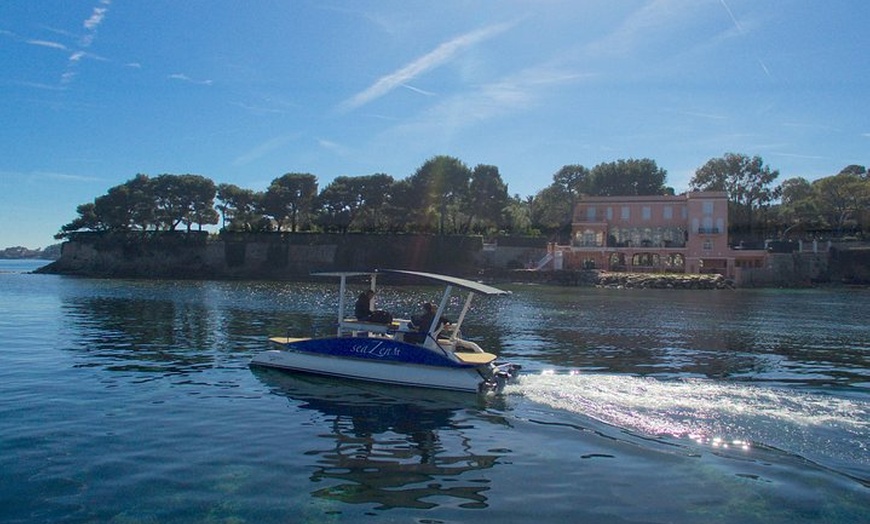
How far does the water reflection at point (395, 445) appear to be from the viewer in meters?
9.63

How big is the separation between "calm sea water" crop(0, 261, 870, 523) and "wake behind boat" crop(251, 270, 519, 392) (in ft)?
1.57

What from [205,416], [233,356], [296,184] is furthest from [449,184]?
[205,416]

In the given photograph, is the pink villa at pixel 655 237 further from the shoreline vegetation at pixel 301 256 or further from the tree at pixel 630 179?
the tree at pixel 630 179

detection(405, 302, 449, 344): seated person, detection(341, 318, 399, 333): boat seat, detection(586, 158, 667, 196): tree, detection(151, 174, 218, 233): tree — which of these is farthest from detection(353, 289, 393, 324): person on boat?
detection(586, 158, 667, 196): tree

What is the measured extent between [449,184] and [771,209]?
62931 millimetres

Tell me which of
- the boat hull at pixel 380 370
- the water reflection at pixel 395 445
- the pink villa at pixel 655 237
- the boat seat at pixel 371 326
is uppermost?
the pink villa at pixel 655 237

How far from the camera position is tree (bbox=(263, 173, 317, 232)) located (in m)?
96.6

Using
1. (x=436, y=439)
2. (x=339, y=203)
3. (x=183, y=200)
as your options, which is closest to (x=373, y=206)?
(x=339, y=203)

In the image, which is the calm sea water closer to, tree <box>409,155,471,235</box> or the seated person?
the seated person

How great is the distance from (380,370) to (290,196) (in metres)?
83.3

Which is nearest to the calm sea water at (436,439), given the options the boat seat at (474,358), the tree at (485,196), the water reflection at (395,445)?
the water reflection at (395,445)

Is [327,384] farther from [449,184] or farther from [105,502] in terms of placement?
[449,184]

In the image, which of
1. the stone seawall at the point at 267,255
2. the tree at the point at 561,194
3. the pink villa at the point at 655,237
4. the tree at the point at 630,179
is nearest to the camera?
the pink villa at the point at 655,237

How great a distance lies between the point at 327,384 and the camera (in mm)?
17281
